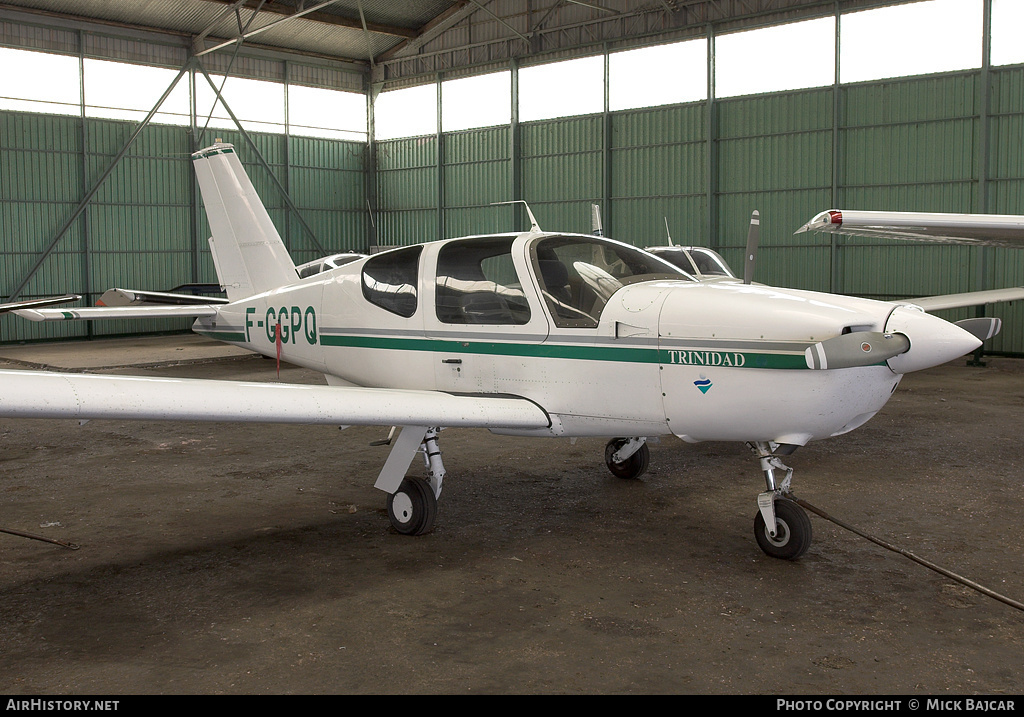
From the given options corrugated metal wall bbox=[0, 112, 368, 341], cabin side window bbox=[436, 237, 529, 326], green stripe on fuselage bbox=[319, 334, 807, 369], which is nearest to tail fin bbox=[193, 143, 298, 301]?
green stripe on fuselage bbox=[319, 334, 807, 369]

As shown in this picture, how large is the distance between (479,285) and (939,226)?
13.7 ft

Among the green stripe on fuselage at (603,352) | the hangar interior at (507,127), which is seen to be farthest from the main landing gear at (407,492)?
the hangar interior at (507,127)

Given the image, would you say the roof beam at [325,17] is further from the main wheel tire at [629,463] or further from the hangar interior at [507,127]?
the main wheel tire at [629,463]

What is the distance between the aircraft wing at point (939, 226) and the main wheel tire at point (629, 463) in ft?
7.10

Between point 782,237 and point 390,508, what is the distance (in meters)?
15.8

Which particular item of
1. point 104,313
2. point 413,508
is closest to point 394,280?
point 413,508

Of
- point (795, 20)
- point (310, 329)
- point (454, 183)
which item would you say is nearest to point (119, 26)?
point (454, 183)

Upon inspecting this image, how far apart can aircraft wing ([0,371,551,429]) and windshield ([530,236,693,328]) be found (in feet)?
2.17

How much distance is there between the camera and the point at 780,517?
496cm

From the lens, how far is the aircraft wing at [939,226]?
21.6 ft

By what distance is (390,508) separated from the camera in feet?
18.3

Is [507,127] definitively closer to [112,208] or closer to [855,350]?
[112,208]

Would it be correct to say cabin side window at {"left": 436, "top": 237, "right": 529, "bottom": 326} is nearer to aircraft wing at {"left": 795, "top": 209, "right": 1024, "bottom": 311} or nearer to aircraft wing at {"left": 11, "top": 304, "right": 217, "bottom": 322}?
aircraft wing at {"left": 795, "top": 209, "right": 1024, "bottom": 311}

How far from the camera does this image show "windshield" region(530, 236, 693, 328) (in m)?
5.16
